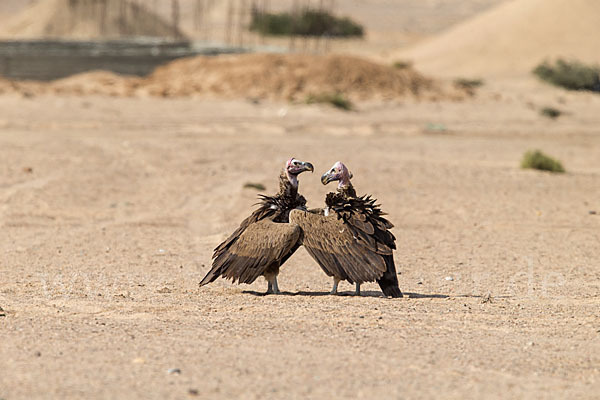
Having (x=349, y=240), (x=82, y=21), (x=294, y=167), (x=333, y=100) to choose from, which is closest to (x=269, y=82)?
(x=333, y=100)

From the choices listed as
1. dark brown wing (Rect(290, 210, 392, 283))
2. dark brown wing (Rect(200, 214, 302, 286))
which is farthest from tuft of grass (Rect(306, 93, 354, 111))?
dark brown wing (Rect(290, 210, 392, 283))

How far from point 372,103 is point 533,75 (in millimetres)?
Answer: 9444

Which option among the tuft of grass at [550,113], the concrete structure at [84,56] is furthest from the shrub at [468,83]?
the concrete structure at [84,56]

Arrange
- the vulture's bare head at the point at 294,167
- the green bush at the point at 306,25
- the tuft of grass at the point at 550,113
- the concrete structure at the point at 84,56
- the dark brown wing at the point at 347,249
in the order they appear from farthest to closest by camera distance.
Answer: the green bush at the point at 306,25 → the concrete structure at the point at 84,56 → the tuft of grass at the point at 550,113 → the vulture's bare head at the point at 294,167 → the dark brown wing at the point at 347,249

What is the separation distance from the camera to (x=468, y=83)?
3384 centimetres

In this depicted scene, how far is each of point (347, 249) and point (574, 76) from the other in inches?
1077

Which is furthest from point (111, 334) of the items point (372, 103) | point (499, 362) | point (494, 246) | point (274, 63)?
point (274, 63)

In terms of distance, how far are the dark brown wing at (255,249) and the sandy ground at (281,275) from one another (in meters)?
0.27

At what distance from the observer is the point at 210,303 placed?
312 inches

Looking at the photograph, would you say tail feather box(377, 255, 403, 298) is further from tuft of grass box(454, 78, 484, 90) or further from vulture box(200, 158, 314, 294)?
tuft of grass box(454, 78, 484, 90)

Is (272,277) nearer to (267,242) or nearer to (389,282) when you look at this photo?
(267,242)

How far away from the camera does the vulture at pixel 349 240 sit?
7828mm

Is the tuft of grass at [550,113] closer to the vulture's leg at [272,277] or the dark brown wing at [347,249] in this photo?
the vulture's leg at [272,277]

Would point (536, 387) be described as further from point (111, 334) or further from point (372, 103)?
point (372, 103)
